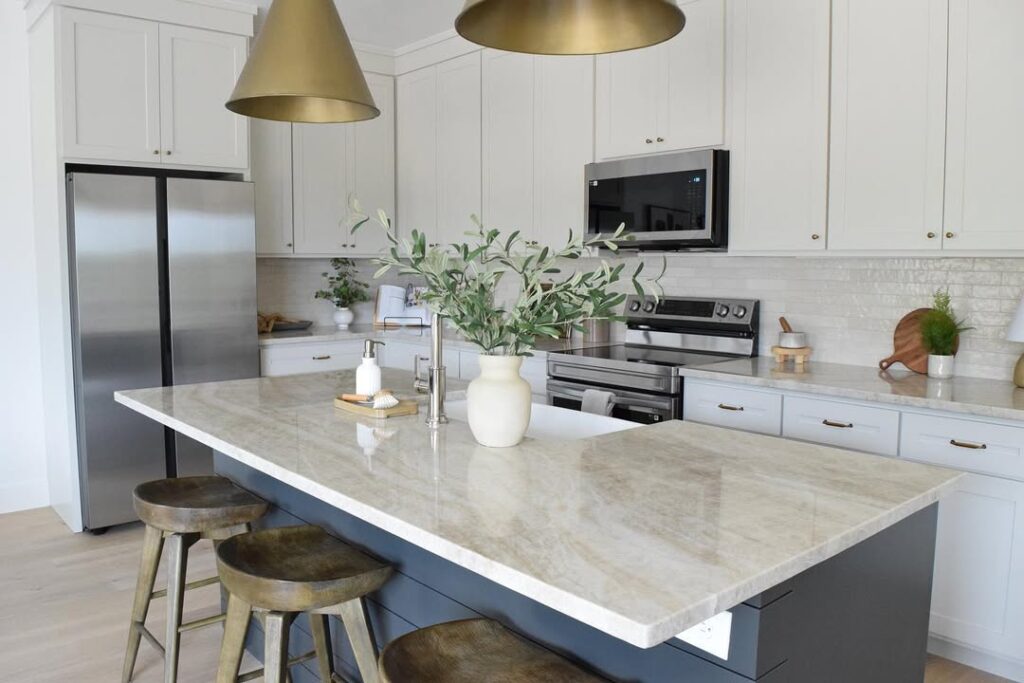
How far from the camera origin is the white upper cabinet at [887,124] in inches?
121

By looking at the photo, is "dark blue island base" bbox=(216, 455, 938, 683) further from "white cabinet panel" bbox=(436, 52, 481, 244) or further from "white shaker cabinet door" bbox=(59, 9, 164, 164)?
"white cabinet panel" bbox=(436, 52, 481, 244)

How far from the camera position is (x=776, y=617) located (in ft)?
4.40

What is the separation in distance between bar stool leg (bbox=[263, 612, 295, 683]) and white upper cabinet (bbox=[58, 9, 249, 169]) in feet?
10.5

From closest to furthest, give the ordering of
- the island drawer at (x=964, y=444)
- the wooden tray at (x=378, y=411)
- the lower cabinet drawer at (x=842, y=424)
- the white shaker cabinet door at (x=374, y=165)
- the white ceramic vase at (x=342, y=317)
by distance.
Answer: the wooden tray at (x=378, y=411), the island drawer at (x=964, y=444), the lower cabinet drawer at (x=842, y=424), the white shaker cabinet door at (x=374, y=165), the white ceramic vase at (x=342, y=317)

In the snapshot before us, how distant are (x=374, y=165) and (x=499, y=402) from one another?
388 cm

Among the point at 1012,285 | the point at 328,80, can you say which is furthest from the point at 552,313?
the point at 1012,285

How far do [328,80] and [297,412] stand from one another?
942 mm

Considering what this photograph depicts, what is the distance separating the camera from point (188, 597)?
3443mm

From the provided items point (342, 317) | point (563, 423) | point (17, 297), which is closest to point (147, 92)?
point (17, 297)

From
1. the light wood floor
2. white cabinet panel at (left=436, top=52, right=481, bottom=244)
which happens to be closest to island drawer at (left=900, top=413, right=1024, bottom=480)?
the light wood floor

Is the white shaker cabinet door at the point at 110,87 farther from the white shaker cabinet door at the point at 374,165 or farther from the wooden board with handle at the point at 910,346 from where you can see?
the wooden board with handle at the point at 910,346

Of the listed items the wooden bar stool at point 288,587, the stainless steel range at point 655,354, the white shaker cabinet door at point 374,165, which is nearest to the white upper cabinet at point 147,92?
the white shaker cabinet door at point 374,165

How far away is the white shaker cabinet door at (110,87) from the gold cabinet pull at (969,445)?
3.91 metres

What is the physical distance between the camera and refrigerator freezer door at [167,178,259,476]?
4.36 m
